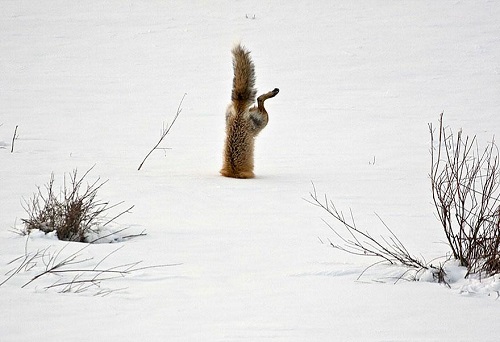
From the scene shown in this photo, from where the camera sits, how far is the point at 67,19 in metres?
22.4

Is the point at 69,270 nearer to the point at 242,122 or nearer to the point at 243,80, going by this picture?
the point at 242,122

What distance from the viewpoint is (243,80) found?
8688 mm

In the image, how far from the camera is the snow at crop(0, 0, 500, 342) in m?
4.05

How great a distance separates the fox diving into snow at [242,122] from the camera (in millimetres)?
8625

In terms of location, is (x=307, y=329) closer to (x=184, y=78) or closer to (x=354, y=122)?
(x=354, y=122)

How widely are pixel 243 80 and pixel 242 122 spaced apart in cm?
49

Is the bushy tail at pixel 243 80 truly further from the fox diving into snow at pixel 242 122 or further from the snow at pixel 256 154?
the snow at pixel 256 154

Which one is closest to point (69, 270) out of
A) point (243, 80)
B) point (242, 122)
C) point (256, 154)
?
point (242, 122)

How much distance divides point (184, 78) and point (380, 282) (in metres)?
12.9

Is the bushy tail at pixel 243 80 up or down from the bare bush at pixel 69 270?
up

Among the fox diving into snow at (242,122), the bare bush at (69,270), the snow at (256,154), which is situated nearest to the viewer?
the snow at (256,154)

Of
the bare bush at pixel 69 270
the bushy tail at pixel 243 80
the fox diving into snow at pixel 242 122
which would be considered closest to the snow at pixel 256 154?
the bare bush at pixel 69 270

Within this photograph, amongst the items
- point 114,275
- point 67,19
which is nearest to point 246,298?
point 114,275

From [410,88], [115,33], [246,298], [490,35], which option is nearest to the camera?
[246,298]
